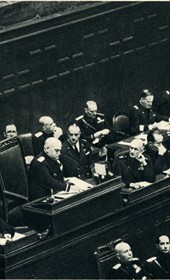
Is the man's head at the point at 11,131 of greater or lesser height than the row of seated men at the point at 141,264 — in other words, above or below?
above

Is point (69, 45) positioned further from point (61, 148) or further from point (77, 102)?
point (61, 148)

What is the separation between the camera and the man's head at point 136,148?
1248 cm

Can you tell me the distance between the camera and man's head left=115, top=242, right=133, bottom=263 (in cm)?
1151

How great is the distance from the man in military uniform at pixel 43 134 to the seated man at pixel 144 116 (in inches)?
61.7

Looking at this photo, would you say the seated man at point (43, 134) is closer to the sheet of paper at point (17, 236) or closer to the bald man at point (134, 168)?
the bald man at point (134, 168)

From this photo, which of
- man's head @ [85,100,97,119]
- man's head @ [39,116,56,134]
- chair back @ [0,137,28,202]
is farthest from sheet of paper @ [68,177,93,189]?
man's head @ [85,100,97,119]

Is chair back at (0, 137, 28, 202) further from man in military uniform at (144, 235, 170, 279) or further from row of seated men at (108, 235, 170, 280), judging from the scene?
man in military uniform at (144, 235, 170, 279)

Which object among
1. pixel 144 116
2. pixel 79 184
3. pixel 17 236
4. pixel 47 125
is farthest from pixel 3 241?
pixel 144 116

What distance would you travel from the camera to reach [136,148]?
12531 millimetres

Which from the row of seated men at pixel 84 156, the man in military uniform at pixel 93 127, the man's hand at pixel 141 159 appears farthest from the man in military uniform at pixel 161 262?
the man in military uniform at pixel 93 127

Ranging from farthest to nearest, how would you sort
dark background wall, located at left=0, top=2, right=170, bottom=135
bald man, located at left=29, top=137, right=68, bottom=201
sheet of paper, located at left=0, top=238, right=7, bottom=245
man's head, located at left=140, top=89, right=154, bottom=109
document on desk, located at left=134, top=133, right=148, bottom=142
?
man's head, located at left=140, top=89, right=154, bottom=109
dark background wall, located at left=0, top=2, right=170, bottom=135
document on desk, located at left=134, top=133, right=148, bottom=142
bald man, located at left=29, top=137, right=68, bottom=201
sheet of paper, located at left=0, top=238, right=7, bottom=245

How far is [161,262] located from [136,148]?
147 cm

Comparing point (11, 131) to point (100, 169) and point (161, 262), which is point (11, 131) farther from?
point (161, 262)

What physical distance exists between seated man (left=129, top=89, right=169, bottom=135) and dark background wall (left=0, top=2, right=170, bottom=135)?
42.4 inches
